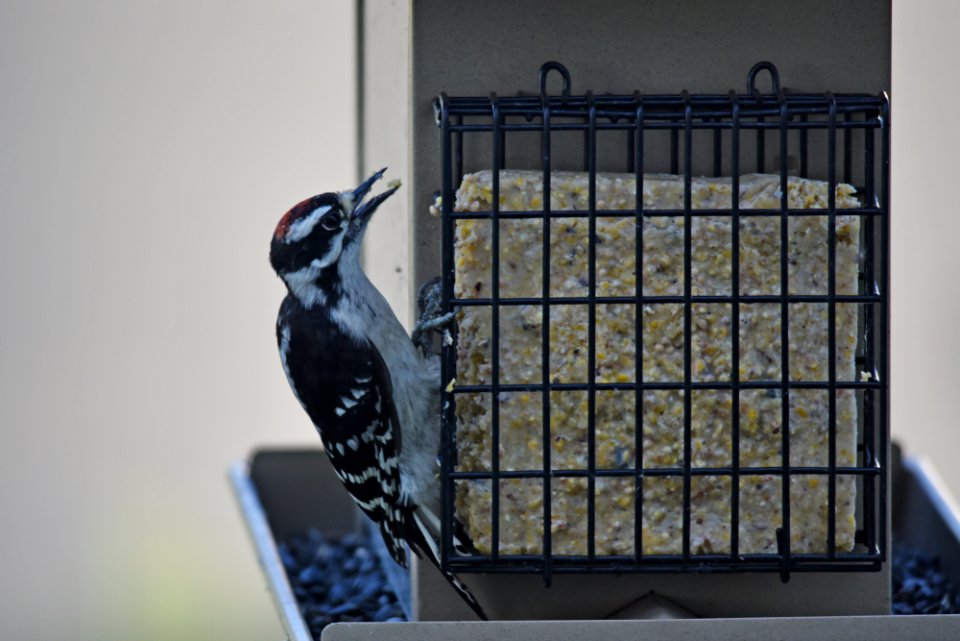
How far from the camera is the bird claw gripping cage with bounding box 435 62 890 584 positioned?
9.66ft

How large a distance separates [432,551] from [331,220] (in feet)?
2.47

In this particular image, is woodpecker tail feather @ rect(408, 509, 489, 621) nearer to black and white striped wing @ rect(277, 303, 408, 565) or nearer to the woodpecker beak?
black and white striped wing @ rect(277, 303, 408, 565)

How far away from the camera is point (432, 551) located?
126 inches

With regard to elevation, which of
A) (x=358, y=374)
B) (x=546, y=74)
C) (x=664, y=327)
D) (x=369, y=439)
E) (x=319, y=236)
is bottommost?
(x=369, y=439)

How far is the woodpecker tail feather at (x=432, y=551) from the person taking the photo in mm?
3141

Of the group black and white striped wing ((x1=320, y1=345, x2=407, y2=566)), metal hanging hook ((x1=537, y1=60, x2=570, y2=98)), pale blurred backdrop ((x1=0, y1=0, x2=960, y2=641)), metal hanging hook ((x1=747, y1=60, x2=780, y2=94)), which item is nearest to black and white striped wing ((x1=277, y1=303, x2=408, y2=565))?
black and white striped wing ((x1=320, y1=345, x2=407, y2=566))

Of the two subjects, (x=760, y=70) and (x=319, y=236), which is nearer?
(x=760, y=70)

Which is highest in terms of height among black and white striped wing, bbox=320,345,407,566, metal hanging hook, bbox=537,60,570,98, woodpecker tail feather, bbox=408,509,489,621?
metal hanging hook, bbox=537,60,570,98

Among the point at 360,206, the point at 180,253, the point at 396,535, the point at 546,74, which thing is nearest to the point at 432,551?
the point at 396,535

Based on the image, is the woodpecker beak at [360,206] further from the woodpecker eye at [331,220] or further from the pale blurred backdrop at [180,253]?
the pale blurred backdrop at [180,253]

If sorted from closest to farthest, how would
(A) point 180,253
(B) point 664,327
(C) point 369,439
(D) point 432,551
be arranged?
(B) point 664,327, (D) point 432,551, (C) point 369,439, (A) point 180,253

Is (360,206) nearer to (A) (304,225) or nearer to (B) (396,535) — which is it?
(A) (304,225)

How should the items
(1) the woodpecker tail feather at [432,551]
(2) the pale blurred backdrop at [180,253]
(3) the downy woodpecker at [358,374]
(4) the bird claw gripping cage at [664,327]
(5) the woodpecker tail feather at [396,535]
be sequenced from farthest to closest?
(2) the pale blurred backdrop at [180,253] → (3) the downy woodpecker at [358,374] → (5) the woodpecker tail feather at [396,535] → (1) the woodpecker tail feather at [432,551] → (4) the bird claw gripping cage at [664,327]

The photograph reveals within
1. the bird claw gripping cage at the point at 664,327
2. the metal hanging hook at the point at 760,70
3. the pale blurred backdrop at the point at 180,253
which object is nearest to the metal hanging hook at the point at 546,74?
the bird claw gripping cage at the point at 664,327
